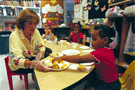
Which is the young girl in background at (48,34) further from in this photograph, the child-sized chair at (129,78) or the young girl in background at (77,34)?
the child-sized chair at (129,78)

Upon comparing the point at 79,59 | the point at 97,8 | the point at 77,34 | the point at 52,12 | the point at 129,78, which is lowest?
the point at 129,78

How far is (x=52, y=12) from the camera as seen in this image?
16.3 feet

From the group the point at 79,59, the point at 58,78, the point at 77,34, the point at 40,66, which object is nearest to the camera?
the point at 58,78

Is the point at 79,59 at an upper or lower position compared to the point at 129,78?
upper

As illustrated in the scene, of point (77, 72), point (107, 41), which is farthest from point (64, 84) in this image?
point (107, 41)

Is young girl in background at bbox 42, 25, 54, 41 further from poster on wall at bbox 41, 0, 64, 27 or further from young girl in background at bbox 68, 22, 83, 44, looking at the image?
poster on wall at bbox 41, 0, 64, 27

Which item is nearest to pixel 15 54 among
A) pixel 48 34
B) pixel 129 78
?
pixel 129 78

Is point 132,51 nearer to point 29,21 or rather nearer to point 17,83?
point 29,21

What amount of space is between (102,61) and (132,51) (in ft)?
4.47

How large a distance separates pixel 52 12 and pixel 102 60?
4.44m

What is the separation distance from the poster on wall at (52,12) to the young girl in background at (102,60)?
412 centimetres

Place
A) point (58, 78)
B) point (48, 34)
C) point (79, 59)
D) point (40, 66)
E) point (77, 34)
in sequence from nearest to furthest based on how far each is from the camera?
point (58, 78) → point (40, 66) → point (79, 59) → point (77, 34) → point (48, 34)

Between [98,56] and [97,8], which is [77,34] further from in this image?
[98,56]

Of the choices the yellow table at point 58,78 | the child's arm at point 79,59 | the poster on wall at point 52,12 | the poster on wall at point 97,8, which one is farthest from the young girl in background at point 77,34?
the poster on wall at point 52,12
